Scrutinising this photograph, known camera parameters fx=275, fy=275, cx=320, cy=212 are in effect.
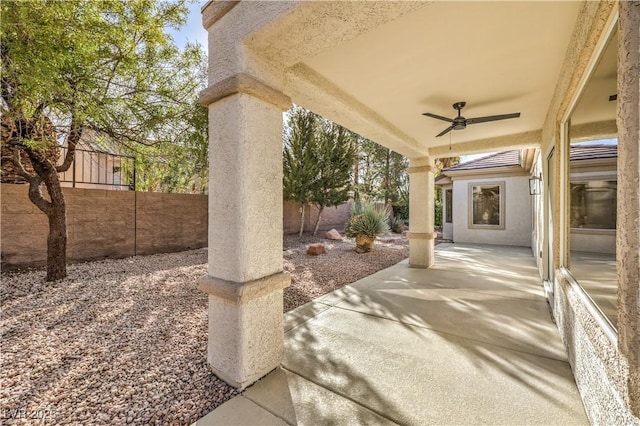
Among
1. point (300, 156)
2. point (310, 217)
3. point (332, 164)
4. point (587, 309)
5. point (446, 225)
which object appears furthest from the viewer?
point (310, 217)

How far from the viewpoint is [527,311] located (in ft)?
11.9

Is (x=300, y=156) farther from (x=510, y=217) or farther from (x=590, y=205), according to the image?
(x=590, y=205)

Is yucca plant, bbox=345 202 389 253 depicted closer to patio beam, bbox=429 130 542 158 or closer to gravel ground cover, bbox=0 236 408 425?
patio beam, bbox=429 130 542 158

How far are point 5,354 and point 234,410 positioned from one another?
2.30 meters

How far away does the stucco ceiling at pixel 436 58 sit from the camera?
2031mm

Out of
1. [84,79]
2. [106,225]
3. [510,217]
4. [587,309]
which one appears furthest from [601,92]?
[510,217]

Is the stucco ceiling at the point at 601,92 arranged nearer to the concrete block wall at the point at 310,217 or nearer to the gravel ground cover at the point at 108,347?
the gravel ground cover at the point at 108,347

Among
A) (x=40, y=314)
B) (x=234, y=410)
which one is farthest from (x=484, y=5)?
(x=40, y=314)

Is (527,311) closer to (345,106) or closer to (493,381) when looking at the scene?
(493,381)

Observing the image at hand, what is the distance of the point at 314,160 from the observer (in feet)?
35.3

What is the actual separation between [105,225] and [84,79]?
3.90 meters

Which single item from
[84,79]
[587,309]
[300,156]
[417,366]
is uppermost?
[300,156]

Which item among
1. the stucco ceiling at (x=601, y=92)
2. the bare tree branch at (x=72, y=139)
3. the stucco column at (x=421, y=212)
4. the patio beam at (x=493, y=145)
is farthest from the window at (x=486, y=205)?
the bare tree branch at (x=72, y=139)

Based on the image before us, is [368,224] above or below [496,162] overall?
below
